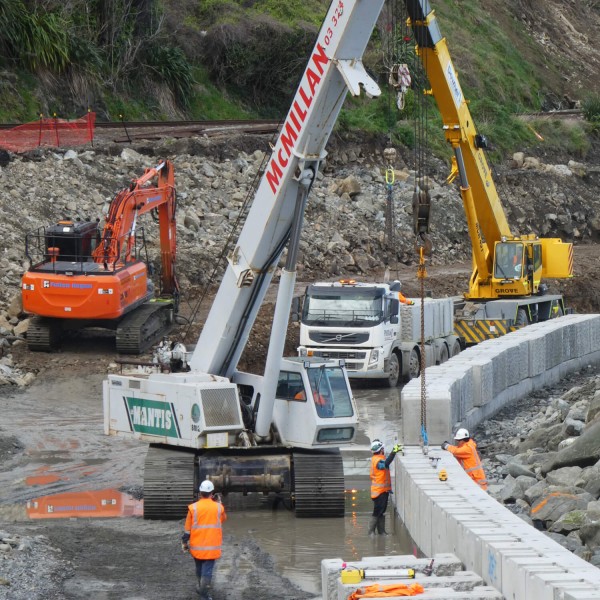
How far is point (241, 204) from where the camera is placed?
40.2m

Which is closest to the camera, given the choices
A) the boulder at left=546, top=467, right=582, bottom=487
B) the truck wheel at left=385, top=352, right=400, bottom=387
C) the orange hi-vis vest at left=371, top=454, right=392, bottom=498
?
the orange hi-vis vest at left=371, top=454, right=392, bottom=498

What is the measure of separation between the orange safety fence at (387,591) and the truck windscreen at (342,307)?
52.7 feet

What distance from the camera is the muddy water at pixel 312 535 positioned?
15625 millimetres

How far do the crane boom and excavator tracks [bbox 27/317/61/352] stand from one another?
36.1ft

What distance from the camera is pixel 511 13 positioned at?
7294cm

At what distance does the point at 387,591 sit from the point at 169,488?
20.1ft

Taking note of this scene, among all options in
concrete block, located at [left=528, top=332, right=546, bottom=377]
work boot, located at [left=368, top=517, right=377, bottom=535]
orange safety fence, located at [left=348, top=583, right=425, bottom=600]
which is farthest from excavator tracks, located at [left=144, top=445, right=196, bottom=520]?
concrete block, located at [left=528, top=332, right=546, bottom=377]

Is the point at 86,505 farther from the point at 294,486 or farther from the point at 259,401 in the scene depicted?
the point at 294,486

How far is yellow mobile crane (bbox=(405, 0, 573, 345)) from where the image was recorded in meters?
30.3

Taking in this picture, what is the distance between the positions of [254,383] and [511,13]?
5847 centimetres

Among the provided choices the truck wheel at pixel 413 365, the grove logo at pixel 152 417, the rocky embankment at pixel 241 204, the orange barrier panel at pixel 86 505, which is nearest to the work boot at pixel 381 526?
the grove logo at pixel 152 417

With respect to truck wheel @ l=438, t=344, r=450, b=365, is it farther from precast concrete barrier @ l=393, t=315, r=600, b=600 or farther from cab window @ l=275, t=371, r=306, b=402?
cab window @ l=275, t=371, r=306, b=402

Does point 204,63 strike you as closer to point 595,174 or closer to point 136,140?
point 136,140

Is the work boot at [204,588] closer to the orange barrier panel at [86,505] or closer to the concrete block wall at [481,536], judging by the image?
the concrete block wall at [481,536]
